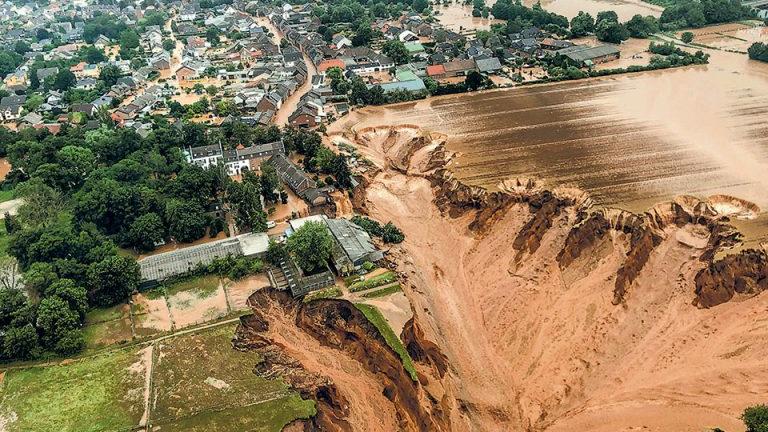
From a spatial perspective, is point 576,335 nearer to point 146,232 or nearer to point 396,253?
point 396,253

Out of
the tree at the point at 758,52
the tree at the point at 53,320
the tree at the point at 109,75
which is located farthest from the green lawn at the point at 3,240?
the tree at the point at 758,52

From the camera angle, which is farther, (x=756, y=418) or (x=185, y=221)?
(x=185, y=221)

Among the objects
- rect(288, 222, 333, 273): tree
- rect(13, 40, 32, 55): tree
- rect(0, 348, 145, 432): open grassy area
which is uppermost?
rect(288, 222, 333, 273): tree

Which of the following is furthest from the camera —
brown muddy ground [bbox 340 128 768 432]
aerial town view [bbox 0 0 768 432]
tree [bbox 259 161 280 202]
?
tree [bbox 259 161 280 202]

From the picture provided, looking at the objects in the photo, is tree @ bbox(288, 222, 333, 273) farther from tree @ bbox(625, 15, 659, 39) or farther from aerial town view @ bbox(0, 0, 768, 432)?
tree @ bbox(625, 15, 659, 39)

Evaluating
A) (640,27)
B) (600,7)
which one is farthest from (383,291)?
(600,7)

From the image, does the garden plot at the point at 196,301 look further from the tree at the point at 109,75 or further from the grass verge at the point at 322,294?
the tree at the point at 109,75

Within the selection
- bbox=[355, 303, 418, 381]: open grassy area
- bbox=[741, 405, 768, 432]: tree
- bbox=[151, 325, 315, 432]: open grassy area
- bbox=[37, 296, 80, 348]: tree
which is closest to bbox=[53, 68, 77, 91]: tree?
bbox=[37, 296, 80, 348]: tree
